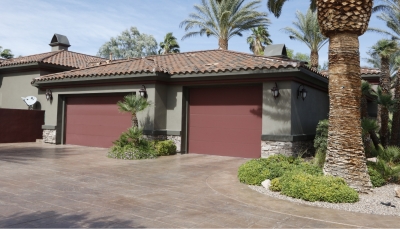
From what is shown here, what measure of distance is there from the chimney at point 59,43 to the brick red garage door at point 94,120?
35.0 feet

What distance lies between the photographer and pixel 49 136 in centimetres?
1823

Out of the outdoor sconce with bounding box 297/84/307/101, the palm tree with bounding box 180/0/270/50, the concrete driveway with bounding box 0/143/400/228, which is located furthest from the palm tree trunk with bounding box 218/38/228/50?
the concrete driveway with bounding box 0/143/400/228

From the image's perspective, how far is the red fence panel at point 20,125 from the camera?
18312 millimetres

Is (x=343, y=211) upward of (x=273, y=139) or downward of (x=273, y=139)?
downward

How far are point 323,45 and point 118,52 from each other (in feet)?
135

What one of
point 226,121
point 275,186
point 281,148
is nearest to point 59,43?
point 226,121

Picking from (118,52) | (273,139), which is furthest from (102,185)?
(118,52)

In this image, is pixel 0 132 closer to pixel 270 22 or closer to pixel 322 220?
pixel 322 220

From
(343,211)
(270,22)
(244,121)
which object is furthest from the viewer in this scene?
(270,22)

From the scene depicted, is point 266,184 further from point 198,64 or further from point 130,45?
point 130,45

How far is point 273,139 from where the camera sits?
1254 centimetres

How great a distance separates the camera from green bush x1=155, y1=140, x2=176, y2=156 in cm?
1368

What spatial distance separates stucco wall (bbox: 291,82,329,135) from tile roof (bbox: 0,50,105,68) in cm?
1565

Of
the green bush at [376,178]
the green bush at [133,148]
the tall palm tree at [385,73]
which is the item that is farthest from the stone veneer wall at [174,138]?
the tall palm tree at [385,73]
